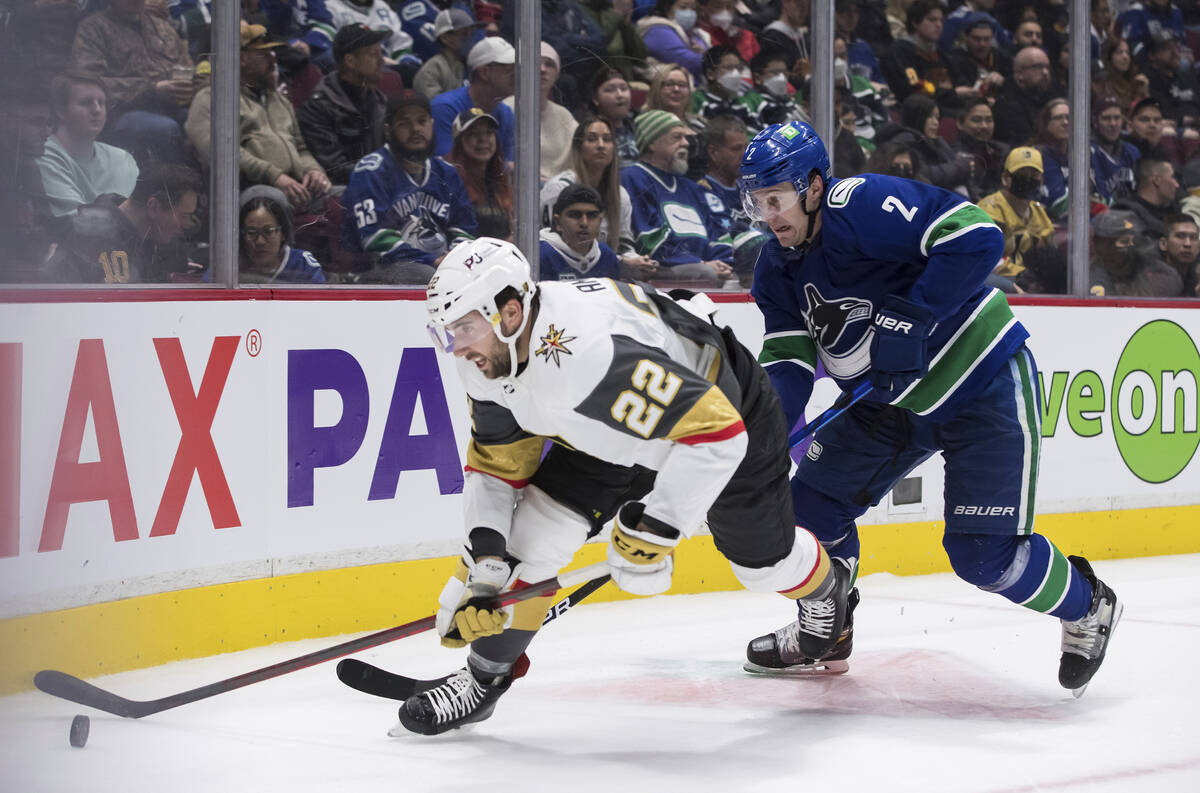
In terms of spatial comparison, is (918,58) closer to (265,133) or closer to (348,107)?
(348,107)

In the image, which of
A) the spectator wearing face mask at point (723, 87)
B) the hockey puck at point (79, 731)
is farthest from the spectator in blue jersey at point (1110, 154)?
the hockey puck at point (79, 731)

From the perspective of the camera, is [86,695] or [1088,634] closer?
[86,695]

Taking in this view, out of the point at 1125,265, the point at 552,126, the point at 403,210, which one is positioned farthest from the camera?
the point at 1125,265

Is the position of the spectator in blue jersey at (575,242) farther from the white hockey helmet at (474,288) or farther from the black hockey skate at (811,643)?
the white hockey helmet at (474,288)

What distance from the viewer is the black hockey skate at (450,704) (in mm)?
2660

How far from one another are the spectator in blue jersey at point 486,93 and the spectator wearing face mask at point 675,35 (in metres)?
0.66

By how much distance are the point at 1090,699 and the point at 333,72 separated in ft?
9.33

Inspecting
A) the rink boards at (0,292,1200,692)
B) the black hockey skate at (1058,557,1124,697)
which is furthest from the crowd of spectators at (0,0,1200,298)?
the black hockey skate at (1058,557,1124,697)

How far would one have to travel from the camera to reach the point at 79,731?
2.54 metres

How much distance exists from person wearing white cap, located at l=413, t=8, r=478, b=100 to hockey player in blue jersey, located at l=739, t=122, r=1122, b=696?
5.60 ft

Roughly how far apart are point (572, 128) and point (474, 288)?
2.46m

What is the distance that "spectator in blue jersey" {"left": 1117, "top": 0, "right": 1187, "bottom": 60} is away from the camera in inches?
231

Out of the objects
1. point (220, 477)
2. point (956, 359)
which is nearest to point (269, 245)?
point (220, 477)

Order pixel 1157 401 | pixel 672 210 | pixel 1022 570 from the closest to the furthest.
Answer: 1. pixel 1022 570
2. pixel 672 210
3. pixel 1157 401
